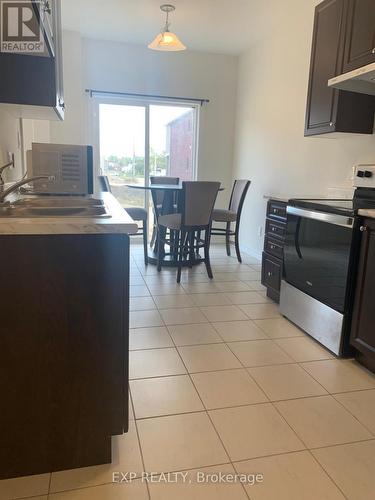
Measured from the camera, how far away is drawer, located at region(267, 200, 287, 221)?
298 centimetres

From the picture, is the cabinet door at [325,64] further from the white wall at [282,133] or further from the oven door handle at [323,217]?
the oven door handle at [323,217]

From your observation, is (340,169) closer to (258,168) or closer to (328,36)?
(328,36)

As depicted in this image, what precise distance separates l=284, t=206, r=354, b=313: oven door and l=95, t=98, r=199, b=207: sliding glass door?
2884 millimetres

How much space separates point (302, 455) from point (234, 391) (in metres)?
0.46

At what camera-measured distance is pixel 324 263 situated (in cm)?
231

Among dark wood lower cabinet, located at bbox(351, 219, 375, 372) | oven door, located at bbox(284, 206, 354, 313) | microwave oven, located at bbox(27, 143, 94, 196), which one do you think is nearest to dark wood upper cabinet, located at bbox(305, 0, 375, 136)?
oven door, located at bbox(284, 206, 354, 313)

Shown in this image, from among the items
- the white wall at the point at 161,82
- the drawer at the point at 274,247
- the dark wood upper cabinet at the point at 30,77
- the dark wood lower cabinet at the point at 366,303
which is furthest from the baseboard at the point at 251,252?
the dark wood upper cabinet at the point at 30,77

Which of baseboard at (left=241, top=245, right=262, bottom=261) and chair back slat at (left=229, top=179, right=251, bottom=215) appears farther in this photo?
baseboard at (left=241, top=245, right=262, bottom=261)

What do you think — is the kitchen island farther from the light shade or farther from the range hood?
the light shade

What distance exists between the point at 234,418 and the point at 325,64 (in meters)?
2.54

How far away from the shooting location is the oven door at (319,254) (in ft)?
7.00

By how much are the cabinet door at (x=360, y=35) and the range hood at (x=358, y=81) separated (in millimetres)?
117

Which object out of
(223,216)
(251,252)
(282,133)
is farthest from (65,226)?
(251,252)

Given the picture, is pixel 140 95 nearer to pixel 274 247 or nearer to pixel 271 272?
pixel 274 247
